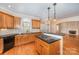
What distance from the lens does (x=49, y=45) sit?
192 centimetres

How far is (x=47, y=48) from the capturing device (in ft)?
6.33

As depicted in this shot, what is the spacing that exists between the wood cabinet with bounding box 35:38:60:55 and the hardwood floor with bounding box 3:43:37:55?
11 centimetres

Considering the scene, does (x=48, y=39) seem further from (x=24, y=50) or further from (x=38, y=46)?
(x=24, y=50)

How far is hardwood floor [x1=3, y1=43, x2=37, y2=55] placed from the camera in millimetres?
1907

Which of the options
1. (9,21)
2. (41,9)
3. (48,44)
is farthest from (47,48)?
(9,21)

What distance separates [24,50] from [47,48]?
0.48 metres

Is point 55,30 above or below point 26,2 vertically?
below

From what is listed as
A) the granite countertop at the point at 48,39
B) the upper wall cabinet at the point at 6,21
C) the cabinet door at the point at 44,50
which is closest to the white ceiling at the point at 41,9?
the upper wall cabinet at the point at 6,21

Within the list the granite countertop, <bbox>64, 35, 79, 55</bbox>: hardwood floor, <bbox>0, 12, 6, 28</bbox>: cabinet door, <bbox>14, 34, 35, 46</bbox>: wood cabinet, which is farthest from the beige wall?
<bbox>0, 12, 6, 28</bbox>: cabinet door

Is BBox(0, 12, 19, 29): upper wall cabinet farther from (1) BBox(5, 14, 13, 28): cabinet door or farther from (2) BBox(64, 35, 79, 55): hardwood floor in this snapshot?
(2) BBox(64, 35, 79, 55): hardwood floor

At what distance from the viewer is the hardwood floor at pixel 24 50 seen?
1.91 meters

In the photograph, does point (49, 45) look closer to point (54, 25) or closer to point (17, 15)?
point (54, 25)
